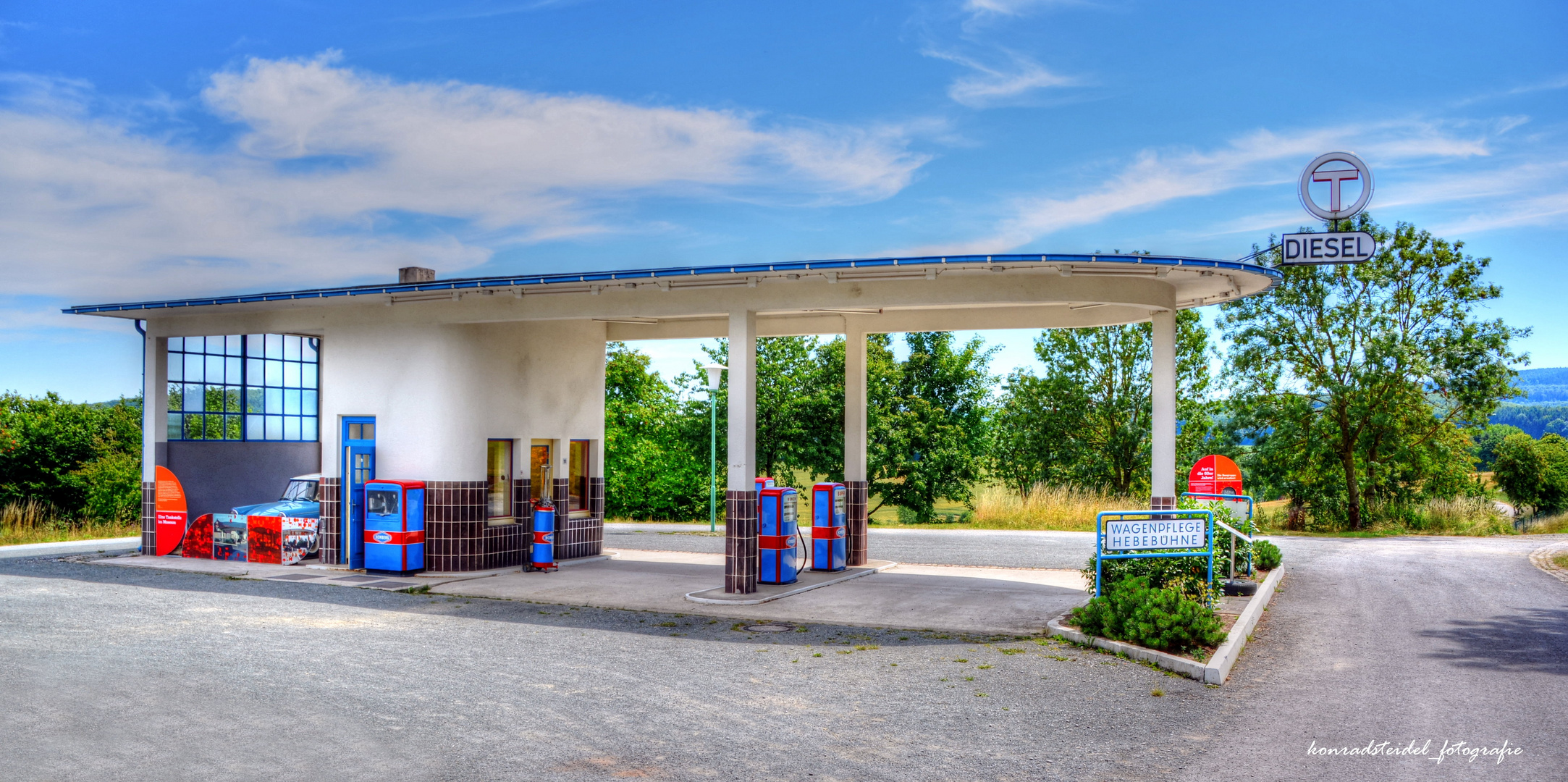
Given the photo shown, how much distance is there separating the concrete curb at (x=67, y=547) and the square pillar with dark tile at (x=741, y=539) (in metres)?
11.7

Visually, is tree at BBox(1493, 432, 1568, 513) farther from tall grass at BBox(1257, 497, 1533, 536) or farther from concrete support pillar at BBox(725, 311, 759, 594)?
concrete support pillar at BBox(725, 311, 759, 594)

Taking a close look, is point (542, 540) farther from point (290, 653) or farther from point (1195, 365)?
point (1195, 365)

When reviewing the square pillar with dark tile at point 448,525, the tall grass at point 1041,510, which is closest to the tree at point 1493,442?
the tall grass at point 1041,510

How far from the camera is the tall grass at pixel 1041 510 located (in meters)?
25.3

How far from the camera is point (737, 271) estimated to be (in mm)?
11961

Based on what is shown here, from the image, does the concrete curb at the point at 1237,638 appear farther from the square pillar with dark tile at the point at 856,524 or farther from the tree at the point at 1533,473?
the tree at the point at 1533,473

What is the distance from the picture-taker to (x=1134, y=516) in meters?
11.0

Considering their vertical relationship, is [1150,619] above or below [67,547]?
above

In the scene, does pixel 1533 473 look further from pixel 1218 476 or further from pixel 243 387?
pixel 243 387

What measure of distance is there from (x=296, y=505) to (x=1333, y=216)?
49.4ft

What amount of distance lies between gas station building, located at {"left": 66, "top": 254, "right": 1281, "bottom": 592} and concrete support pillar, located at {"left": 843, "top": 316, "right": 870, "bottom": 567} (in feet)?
0.11

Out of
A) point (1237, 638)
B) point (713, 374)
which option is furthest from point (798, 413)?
point (1237, 638)

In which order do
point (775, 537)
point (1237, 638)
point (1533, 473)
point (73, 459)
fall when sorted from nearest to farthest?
point (1237, 638) < point (775, 537) < point (73, 459) < point (1533, 473)

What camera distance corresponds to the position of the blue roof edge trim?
36.9 feet
